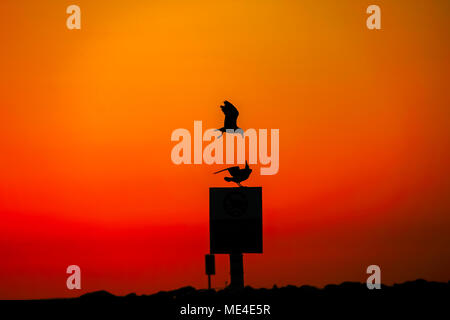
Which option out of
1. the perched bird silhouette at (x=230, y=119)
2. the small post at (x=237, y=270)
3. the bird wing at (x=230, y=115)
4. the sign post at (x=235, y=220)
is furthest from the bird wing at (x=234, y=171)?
the small post at (x=237, y=270)

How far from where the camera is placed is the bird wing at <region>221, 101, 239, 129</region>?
570 inches

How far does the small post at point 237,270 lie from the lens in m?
13.8

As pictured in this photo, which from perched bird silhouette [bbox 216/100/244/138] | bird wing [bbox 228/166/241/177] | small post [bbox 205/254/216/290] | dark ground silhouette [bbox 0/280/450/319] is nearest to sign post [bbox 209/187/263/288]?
small post [bbox 205/254/216/290]

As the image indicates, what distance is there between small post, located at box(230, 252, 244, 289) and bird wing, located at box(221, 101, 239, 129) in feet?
9.76

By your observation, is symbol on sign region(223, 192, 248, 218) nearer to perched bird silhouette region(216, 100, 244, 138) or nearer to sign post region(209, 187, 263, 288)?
sign post region(209, 187, 263, 288)

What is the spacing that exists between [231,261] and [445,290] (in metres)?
4.80

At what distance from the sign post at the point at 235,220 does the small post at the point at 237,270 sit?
0.17 meters
